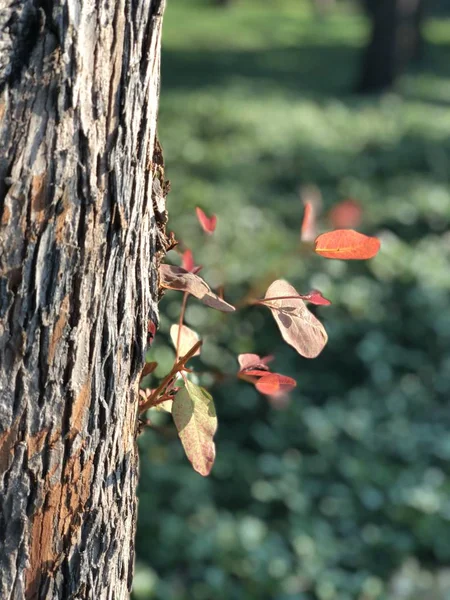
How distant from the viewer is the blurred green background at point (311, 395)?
348cm

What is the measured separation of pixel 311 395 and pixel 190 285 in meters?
3.63

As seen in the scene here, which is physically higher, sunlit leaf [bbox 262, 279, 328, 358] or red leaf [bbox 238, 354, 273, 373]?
sunlit leaf [bbox 262, 279, 328, 358]

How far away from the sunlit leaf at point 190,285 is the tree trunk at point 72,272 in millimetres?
34

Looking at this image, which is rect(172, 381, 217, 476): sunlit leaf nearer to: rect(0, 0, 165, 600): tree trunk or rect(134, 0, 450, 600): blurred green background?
rect(0, 0, 165, 600): tree trunk

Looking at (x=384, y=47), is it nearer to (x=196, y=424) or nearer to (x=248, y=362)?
(x=248, y=362)

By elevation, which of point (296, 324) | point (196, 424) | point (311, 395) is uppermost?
point (296, 324)

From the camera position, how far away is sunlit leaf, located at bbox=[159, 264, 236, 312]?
1.14m

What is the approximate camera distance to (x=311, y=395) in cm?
470

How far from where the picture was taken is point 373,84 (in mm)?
12633

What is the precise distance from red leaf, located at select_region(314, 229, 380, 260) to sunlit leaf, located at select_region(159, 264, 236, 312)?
0.51 ft

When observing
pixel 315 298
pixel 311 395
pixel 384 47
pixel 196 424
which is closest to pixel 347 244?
pixel 315 298

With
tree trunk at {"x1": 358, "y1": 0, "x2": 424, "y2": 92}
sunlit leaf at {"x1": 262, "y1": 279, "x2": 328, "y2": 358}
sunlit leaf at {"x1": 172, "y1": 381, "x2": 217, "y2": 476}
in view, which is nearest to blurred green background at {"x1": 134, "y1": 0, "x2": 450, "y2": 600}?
sunlit leaf at {"x1": 262, "y1": 279, "x2": 328, "y2": 358}

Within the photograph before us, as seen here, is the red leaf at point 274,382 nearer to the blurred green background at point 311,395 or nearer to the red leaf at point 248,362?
the red leaf at point 248,362

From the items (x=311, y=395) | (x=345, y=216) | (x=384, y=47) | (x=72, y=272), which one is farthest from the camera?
(x=384, y=47)
